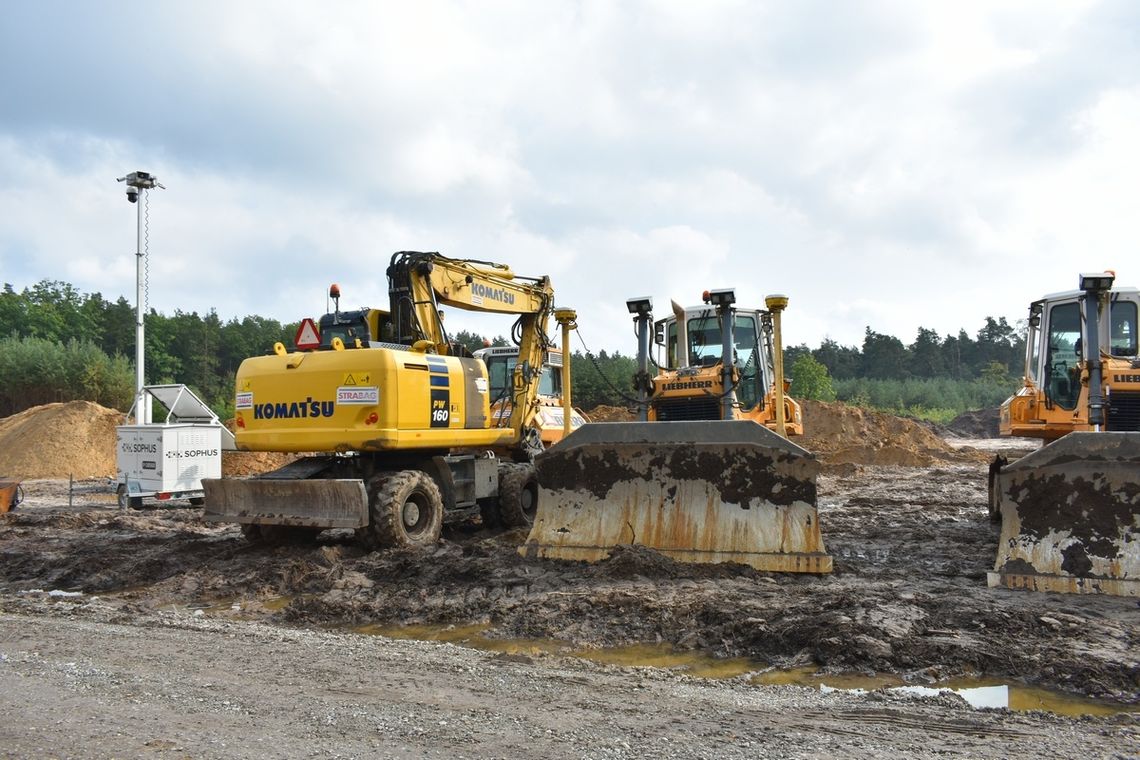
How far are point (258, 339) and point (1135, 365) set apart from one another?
67.7m

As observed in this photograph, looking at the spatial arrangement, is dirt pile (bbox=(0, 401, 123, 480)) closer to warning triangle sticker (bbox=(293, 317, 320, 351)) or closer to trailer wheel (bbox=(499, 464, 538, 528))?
warning triangle sticker (bbox=(293, 317, 320, 351))

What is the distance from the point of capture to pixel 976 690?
179 inches

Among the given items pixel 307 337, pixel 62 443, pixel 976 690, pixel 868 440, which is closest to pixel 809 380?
pixel 868 440

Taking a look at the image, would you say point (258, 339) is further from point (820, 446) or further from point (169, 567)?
point (169, 567)

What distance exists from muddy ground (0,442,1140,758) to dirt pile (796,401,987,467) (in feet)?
41.3

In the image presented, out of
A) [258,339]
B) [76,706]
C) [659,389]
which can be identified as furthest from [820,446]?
[258,339]

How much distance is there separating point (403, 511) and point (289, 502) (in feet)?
3.74

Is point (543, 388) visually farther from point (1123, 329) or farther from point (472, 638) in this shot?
point (472, 638)

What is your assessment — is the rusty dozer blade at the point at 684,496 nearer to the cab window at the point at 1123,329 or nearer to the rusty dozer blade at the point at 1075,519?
the rusty dozer blade at the point at 1075,519

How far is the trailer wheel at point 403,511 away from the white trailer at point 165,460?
6790 mm

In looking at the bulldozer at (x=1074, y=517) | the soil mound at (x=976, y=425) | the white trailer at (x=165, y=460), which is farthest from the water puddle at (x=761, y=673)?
the soil mound at (x=976, y=425)

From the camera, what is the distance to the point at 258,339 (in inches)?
2712

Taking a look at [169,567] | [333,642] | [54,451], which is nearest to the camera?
[333,642]

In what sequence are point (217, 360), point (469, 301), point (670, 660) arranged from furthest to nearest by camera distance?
point (217, 360)
point (469, 301)
point (670, 660)
